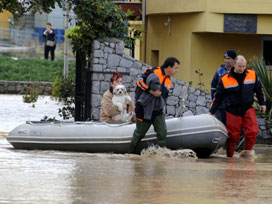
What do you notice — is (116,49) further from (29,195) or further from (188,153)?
(29,195)

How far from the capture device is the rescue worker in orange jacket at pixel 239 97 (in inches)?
508

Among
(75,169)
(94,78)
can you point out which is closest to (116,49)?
(94,78)

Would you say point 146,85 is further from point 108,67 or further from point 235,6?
point 235,6

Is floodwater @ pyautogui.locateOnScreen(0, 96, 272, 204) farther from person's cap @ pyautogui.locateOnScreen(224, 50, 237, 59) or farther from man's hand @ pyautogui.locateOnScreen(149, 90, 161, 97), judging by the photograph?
person's cap @ pyautogui.locateOnScreen(224, 50, 237, 59)

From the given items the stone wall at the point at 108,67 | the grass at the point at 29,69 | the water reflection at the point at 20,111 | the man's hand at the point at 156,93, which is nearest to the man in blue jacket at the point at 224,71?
the man's hand at the point at 156,93

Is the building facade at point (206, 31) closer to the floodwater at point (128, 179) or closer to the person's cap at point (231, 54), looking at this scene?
the person's cap at point (231, 54)

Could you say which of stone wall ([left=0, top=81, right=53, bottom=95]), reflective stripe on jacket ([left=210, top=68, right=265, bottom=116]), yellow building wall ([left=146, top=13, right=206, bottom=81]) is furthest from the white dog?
stone wall ([left=0, top=81, right=53, bottom=95])

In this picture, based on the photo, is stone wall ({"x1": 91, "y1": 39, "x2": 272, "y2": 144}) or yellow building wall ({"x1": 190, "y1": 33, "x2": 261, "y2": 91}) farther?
yellow building wall ({"x1": 190, "y1": 33, "x2": 261, "y2": 91})

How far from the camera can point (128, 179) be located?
9883 mm

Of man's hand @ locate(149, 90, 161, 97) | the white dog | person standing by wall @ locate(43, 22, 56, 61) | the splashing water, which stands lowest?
the splashing water

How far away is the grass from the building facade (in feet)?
41.2

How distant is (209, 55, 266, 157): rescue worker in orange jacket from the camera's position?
12914mm

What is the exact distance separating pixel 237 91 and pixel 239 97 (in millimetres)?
102

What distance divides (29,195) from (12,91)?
2634cm
